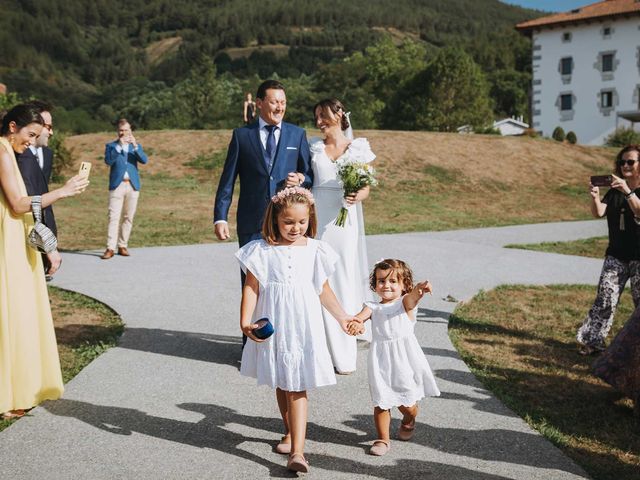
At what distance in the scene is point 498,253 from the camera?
13.3 m

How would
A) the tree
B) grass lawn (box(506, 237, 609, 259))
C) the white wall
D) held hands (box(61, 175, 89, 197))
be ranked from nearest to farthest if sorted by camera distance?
held hands (box(61, 175, 89, 197)) → grass lawn (box(506, 237, 609, 259)) → the tree → the white wall

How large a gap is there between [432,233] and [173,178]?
12.8 metres

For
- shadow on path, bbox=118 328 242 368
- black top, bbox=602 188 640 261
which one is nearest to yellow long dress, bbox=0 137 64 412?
shadow on path, bbox=118 328 242 368

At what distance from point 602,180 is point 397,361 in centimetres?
296

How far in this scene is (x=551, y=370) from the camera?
6.37 metres

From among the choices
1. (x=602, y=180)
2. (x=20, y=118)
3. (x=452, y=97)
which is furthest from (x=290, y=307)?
(x=452, y=97)

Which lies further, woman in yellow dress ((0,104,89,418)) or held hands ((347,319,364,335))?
woman in yellow dress ((0,104,89,418))

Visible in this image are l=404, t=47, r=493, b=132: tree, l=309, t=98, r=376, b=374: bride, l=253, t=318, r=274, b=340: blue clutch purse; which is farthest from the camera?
l=404, t=47, r=493, b=132: tree

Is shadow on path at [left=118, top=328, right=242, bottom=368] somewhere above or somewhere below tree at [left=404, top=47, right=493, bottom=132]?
below

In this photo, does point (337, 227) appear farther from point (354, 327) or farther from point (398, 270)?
point (354, 327)

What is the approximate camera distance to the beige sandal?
427 cm

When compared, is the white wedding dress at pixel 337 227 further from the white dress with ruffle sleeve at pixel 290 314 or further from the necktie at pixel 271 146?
the white dress with ruffle sleeve at pixel 290 314

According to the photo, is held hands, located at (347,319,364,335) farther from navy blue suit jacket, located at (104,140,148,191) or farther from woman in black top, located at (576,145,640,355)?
navy blue suit jacket, located at (104,140,148,191)

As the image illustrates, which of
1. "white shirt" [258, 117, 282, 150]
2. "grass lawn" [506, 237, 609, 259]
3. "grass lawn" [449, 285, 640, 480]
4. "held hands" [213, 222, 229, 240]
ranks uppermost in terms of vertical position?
"white shirt" [258, 117, 282, 150]
